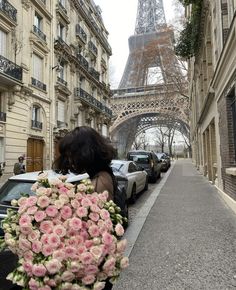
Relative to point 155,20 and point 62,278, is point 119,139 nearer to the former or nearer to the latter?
point 155,20

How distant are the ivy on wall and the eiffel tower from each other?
9802 mm

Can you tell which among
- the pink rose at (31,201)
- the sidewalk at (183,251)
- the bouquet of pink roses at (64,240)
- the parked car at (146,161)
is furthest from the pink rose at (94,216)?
the parked car at (146,161)

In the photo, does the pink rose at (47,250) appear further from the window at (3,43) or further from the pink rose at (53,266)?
the window at (3,43)

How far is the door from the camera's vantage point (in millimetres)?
19844

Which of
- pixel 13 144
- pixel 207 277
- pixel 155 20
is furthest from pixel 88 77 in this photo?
pixel 155 20

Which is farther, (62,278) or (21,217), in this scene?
(21,217)

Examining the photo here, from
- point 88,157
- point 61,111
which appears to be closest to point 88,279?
point 88,157

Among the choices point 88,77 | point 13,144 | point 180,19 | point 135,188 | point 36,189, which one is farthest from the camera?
point 88,77

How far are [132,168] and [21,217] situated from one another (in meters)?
9.74

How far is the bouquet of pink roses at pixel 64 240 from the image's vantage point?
1.56m

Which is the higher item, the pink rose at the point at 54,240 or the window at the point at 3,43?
the window at the point at 3,43

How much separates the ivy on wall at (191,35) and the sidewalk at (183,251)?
987 cm

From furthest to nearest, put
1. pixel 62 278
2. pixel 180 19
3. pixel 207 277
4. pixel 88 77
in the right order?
pixel 88 77 → pixel 180 19 → pixel 207 277 → pixel 62 278

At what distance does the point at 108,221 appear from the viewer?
1.76 meters
